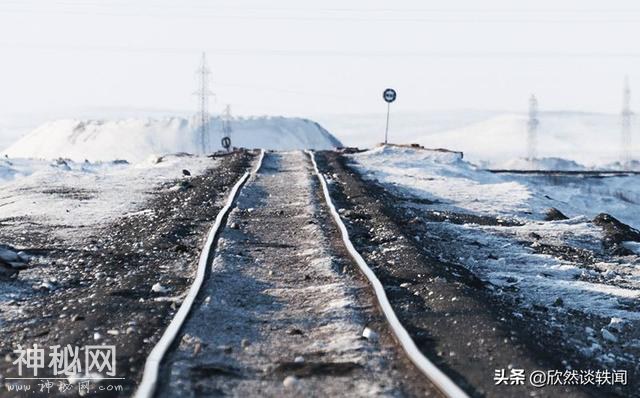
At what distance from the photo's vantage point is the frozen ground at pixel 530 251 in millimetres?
9562

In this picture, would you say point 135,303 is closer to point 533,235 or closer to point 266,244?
point 266,244

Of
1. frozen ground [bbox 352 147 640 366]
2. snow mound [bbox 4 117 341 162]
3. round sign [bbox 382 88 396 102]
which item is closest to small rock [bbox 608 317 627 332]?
frozen ground [bbox 352 147 640 366]

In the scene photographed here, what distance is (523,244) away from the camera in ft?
46.2

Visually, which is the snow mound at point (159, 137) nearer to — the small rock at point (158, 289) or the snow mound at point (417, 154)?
the snow mound at point (417, 154)

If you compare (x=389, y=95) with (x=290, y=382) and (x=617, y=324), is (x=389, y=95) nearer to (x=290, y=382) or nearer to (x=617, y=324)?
(x=617, y=324)

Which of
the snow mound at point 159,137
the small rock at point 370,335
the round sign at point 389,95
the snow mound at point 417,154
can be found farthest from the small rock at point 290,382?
the snow mound at point 159,137

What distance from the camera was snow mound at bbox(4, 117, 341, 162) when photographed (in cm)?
16825

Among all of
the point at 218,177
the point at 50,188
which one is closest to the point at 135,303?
the point at 50,188

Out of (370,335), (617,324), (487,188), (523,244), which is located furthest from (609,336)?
(487,188)

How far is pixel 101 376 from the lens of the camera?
6875 millimetres

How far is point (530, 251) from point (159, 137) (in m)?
166

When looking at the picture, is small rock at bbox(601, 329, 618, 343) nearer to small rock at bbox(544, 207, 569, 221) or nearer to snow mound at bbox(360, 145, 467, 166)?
small rock at bbox(544, 207, 569, 221)

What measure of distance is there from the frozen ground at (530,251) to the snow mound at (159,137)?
14010 cm

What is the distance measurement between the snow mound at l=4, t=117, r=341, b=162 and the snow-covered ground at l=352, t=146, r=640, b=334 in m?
138
